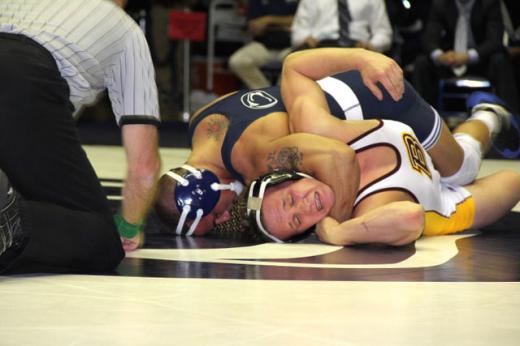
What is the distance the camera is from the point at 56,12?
9.43 ft

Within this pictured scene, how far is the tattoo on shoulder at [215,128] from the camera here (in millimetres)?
3877

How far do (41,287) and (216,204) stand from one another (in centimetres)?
114

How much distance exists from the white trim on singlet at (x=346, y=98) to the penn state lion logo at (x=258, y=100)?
20cm

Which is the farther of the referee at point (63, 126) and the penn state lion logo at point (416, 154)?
the penn state lion logo at point (416, 154)

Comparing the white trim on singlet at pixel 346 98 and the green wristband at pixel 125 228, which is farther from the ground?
the white trim on singlet at pixel 346 98

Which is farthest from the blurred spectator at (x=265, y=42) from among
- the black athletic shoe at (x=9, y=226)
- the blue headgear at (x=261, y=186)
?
the black athletic shoe at (x=9, y=226)

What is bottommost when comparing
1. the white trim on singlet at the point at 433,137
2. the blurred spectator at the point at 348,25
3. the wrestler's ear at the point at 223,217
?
the blurred spectator at the point at 348,25

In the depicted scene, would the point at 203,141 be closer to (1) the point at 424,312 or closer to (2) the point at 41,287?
(2) the point at 41,287

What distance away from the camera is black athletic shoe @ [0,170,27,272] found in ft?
8.29

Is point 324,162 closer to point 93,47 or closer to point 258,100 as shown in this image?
point 258,100

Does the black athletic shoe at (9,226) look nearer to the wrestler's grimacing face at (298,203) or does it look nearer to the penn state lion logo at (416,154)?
the wrestler's grimacing face at (298,203)

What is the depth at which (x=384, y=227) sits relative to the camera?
341 cm

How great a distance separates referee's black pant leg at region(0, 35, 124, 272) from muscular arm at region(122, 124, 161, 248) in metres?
0.16

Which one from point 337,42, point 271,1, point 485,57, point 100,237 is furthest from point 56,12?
point 271,1
